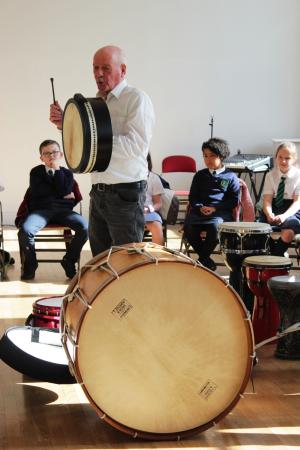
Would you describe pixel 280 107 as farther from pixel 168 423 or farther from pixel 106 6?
pixel 168 423

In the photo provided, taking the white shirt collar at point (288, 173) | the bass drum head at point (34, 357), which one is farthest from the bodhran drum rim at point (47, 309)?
the white shirt collar at point (288, 173)

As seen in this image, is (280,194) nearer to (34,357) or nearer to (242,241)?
(242,241)

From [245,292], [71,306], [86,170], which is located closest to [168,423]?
[71,306]

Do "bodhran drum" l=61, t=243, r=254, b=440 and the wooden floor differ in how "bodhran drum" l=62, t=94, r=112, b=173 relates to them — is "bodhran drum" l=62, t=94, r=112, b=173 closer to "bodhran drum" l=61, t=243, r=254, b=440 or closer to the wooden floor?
"bodhran drum" l=61, t=243, r=254, b=440

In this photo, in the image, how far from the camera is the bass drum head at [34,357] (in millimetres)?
3258

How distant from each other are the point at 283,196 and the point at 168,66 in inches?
153

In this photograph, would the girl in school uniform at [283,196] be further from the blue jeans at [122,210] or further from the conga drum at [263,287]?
the blue jeans at [122,210]

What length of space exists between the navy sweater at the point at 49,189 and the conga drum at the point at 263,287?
94.6 inches

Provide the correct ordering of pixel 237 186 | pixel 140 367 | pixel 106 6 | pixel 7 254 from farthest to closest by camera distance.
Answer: pixel 106 6, pixel 7 254, pixel 237 186, pixel 140 367

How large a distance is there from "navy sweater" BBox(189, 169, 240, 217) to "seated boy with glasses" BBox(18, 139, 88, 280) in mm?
964

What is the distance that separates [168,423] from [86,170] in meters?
1.33

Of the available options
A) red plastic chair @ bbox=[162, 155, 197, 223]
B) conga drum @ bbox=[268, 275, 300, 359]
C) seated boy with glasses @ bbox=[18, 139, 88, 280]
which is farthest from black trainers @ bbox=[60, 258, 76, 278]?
red plastic chair @ bbox=[162, 155, 197, 223]

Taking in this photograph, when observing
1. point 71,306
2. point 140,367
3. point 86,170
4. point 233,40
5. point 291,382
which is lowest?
point 291,382

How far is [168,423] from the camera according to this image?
2938 mm
